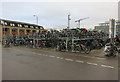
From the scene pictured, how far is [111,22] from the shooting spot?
7016 mm

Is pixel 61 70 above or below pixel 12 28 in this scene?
below

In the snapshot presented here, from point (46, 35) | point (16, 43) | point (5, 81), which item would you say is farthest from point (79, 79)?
point (16, 43)

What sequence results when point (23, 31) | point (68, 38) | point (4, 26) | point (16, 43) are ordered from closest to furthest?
point (68, 38)
point (16, 43)
point (4, 26)
point (23, 31)

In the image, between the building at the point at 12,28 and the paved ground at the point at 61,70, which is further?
the building at the point at 12,28

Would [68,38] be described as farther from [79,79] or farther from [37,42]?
[79,79]

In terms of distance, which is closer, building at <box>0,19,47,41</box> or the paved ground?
the paved ground

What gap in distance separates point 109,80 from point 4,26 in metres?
38.3

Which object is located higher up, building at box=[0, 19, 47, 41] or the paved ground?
building at box=[0, 19, 47, 41]

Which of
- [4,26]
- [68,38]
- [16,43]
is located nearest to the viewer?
[68,38]

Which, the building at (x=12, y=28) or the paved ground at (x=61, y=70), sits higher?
the building at (x=12, y=28)

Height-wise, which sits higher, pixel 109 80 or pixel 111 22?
pixel 111 22

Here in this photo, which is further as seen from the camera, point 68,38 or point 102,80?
point 68,38

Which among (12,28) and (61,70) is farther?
(12,28)

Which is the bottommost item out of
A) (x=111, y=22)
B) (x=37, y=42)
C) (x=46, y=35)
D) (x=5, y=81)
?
(x=5, y=81)
